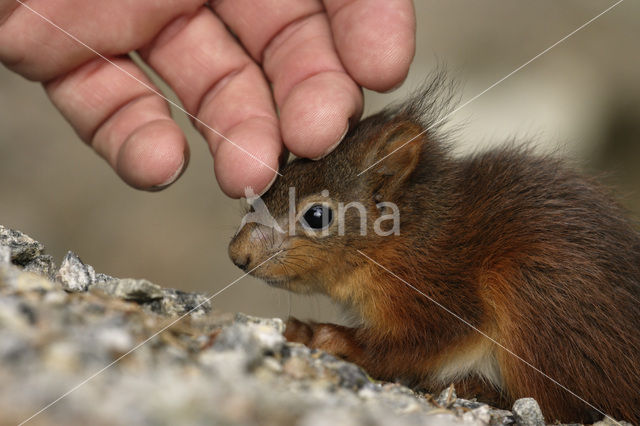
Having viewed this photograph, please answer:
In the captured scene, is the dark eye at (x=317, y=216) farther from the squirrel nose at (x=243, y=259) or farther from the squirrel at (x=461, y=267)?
the squirrel nose at (x=243, y=259)

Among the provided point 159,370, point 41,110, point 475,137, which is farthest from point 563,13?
point 159,370

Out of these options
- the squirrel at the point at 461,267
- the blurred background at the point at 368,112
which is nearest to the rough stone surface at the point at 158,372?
the squirrel at the point at 461,267

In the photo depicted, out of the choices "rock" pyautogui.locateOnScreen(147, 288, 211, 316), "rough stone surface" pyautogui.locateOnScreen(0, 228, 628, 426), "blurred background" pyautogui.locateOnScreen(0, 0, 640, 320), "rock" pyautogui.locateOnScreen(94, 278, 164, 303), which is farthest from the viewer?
"blurred background" pyautogui.locateOnScreen(0, 0, 640, 320)

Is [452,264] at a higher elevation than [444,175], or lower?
lower

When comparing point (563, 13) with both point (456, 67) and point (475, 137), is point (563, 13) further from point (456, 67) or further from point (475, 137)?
point (475, 137)

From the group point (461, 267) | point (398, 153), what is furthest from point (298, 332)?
point (398, 153)

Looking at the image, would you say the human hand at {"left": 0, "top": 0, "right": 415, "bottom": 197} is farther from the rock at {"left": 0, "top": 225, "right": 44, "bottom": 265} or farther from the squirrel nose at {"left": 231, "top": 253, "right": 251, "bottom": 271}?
the rock at {"left": 0, "top": 225, "right": 44, "bottom": 265}

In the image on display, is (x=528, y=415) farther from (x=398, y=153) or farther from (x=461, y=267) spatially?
(x=398, y=153)

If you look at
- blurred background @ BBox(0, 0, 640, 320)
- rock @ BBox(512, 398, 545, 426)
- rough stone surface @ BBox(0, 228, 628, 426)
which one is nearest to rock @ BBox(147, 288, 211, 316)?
rough stone surface @ BBox(0, 228, 628, 426)
